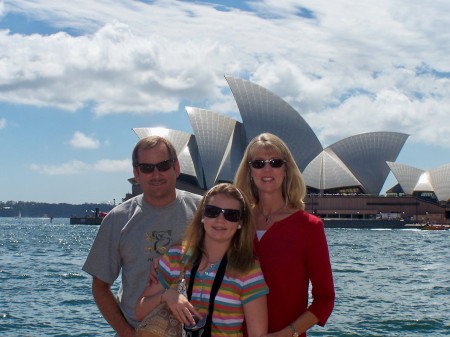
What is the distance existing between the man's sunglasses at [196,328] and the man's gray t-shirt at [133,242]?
0.54 meters

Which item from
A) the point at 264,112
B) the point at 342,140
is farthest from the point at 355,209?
the point at 264,112

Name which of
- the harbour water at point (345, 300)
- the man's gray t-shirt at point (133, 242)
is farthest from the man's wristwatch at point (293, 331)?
the harbour water at point (345, 300)

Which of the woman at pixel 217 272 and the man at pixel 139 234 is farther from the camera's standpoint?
the man at pixel 139 234

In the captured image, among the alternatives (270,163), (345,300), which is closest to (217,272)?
(270,163)

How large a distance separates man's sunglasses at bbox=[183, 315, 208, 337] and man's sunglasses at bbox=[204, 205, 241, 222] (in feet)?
1.26

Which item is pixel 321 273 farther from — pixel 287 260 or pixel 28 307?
pixel 28 307

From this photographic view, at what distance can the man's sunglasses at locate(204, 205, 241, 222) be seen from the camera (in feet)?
9.34

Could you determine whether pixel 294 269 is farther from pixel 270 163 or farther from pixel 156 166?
pixel 156 166

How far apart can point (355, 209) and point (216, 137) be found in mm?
14672

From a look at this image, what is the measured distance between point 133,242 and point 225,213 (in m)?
0.60

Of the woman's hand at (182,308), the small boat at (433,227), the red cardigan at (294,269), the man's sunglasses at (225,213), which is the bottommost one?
the woman's hand at (182,308)

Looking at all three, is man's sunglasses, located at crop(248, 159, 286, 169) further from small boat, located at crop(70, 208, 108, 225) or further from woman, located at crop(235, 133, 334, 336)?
small boat, located at crop(70, 208, 108, 225)

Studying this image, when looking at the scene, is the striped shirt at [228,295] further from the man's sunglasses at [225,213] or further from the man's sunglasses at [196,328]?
the man's sunglasses at [225,213]

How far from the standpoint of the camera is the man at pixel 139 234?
10.7 ft
